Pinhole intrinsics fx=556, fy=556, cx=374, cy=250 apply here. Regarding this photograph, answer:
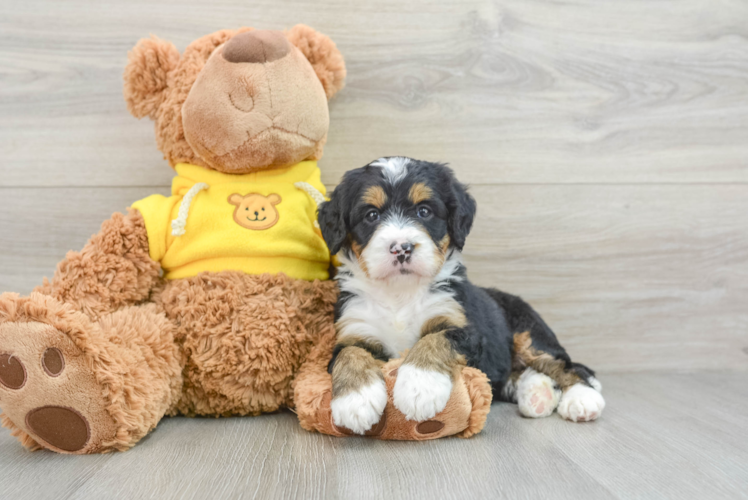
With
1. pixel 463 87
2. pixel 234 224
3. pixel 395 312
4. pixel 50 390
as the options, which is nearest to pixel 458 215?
pixel 395 312

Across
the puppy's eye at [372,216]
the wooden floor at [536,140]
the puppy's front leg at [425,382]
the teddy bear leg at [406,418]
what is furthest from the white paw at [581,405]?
the puppy's eye at [372,216]

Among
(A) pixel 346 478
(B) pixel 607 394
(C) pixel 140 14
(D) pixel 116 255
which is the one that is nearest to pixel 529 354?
(B) pixel 607 394

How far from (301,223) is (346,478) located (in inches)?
39.0

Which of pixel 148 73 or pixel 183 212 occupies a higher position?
pixel 148 73

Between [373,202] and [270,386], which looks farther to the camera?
[270,386]

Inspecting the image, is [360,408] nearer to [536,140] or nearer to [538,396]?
[538,396]

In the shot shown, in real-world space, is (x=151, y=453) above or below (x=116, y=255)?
below

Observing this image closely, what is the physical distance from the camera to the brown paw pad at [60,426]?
61.1 inches

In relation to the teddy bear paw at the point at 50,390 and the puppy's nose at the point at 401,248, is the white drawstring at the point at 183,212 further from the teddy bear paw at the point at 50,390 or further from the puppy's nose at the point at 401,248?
the puppy's nose at the point at 401,248

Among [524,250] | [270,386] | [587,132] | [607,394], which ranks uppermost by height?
[587,132]

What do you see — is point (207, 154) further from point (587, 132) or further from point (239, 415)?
point (587, 132)

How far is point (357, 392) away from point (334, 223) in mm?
609

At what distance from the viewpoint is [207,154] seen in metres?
2.05

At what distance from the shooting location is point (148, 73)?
2131 millimetres
